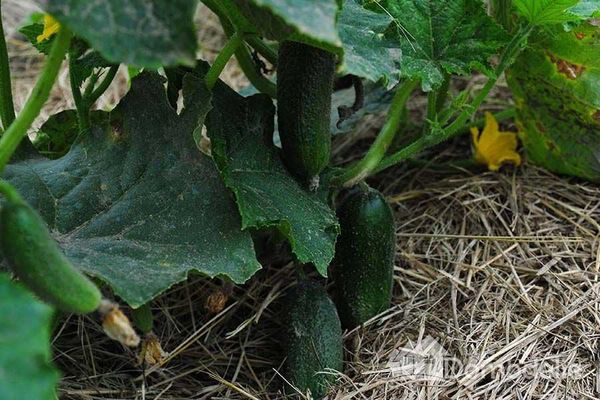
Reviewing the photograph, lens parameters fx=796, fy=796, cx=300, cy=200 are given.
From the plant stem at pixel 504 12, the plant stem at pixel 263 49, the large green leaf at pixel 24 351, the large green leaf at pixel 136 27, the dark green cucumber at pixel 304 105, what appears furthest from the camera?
the plant stem at pixel 504 12

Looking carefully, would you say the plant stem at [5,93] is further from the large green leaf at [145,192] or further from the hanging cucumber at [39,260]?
the hanging cucumber at [39,260]

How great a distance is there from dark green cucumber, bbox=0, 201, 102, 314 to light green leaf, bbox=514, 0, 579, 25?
1.09m

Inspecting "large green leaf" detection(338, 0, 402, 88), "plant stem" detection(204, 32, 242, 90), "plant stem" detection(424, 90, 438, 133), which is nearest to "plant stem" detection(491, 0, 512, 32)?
"plant stem" detection(424, 90, 438, 133)

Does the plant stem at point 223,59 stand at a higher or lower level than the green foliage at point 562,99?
higher

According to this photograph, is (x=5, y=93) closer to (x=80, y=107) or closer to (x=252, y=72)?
(x=80, y=107)

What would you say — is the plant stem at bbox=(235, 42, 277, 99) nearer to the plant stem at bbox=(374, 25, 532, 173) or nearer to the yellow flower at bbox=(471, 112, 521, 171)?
the plant stem at bbox=(374, 25, 532, 173)

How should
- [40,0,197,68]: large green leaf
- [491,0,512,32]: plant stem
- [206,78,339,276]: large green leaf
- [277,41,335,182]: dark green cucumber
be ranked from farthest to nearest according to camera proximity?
[491,0,512,32]: plant stem, [277,41,335,182]: dark green cucumber, [206,78,339,276]: large green leaf, [40,0,197,68]: large green leaf

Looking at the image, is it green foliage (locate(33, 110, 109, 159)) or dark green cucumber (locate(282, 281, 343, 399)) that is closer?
dark green cucumber (locate(282, 281, 343, 399))

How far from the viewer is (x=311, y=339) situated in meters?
1.60

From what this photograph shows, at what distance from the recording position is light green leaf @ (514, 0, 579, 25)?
1.61 m

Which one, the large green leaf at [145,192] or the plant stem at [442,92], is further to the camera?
the plant stem at [442,92]

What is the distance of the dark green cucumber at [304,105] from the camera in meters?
1.52

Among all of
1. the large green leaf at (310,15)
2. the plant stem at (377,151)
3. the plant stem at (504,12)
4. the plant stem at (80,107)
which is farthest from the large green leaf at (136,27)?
the plant stem at (504,12)

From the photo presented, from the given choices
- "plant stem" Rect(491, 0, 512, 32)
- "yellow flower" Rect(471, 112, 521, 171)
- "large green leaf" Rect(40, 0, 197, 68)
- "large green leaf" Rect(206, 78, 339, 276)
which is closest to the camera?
"large green leaf" Rect(40, 0, 197, 68)
